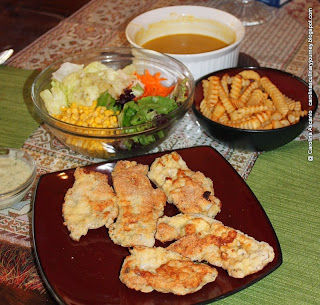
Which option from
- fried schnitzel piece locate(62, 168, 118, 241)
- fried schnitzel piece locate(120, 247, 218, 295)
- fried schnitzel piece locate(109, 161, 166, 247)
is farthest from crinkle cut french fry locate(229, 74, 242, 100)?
fried schnitzel piece locate(120, 247, 218, 295)

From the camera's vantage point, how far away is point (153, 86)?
2.60m

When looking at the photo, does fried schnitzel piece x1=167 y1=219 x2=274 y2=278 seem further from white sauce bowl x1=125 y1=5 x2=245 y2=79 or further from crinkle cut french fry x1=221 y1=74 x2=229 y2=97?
white sauce bowl x1=125 y1=5 x2=245 y2=79

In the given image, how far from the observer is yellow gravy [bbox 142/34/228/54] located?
299cm

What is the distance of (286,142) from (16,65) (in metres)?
1.90

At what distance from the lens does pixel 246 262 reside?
1.72m

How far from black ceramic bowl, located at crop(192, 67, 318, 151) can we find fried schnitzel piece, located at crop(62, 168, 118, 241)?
615mm

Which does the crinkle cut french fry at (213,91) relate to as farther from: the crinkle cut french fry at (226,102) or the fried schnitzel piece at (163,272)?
the fried schnitzel piece at (163,272)

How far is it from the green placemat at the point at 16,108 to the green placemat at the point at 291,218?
50.0 inches

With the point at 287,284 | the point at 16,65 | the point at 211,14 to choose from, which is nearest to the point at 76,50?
the point at 16,65

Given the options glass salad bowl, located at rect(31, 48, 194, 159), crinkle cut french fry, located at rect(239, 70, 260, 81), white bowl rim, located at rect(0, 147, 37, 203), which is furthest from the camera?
crinkle cut french fry, located at rect(239, 70, 260, 81)

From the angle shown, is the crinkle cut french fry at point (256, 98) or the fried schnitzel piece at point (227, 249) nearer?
the fried schnitzel piece at point (227, 249)

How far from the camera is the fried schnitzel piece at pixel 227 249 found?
1.71 metres

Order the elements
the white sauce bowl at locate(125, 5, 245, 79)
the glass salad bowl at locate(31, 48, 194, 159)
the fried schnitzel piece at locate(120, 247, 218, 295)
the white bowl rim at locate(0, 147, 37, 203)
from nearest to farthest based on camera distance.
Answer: the fried schnitzel piece at locate(120, 247, 218, 295), the white bowl rim at locate(0, 147, 37, 203), the glass salad bowl at locate(31, 48, 194, 159), the white sauce bowl at locate(125, 5, 245, 79)

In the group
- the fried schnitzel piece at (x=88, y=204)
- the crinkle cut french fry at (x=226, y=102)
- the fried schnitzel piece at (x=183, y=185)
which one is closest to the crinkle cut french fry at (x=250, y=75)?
the crinkle cut french fry at (x=226, y=102)
